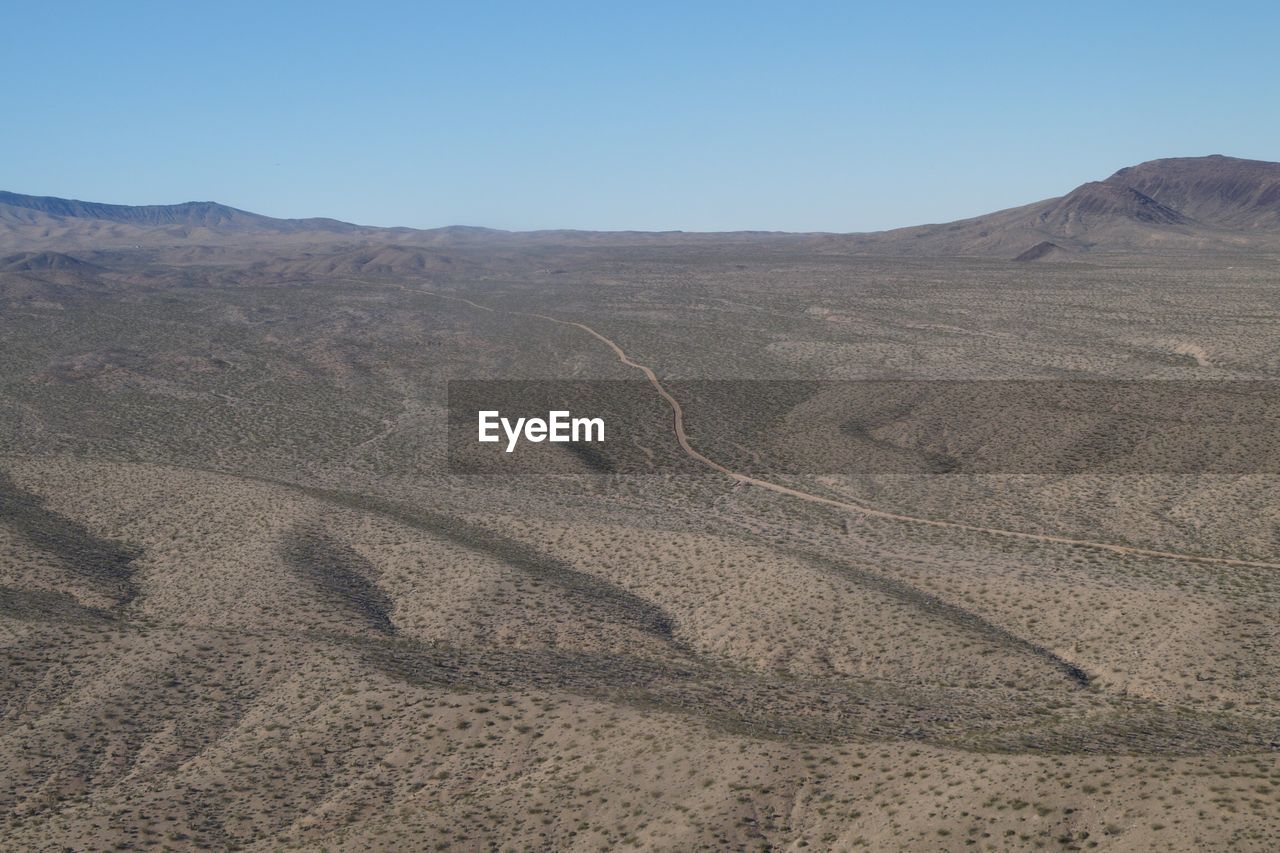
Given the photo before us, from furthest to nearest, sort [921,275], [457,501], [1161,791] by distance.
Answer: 1. [921,275]
2. [457,501]
3. [1161,791]

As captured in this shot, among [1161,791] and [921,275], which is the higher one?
[921,275]

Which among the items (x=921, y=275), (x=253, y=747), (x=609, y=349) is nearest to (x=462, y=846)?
(x=253, y=747)

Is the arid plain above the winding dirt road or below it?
below

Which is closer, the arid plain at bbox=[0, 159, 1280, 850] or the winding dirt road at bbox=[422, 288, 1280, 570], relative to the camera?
the arid plain at bbox=[0, 159, 1280, 850]

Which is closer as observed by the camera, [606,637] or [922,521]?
[606,637]

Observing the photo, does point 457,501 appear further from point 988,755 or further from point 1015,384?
point 1015,384

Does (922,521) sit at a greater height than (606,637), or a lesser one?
greater

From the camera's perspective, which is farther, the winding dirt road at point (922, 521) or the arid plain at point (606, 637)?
the winding dirt road at point (922, 521)

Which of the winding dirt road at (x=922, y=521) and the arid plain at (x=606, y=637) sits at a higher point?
the winding dirt road at (x=922, y=521)
